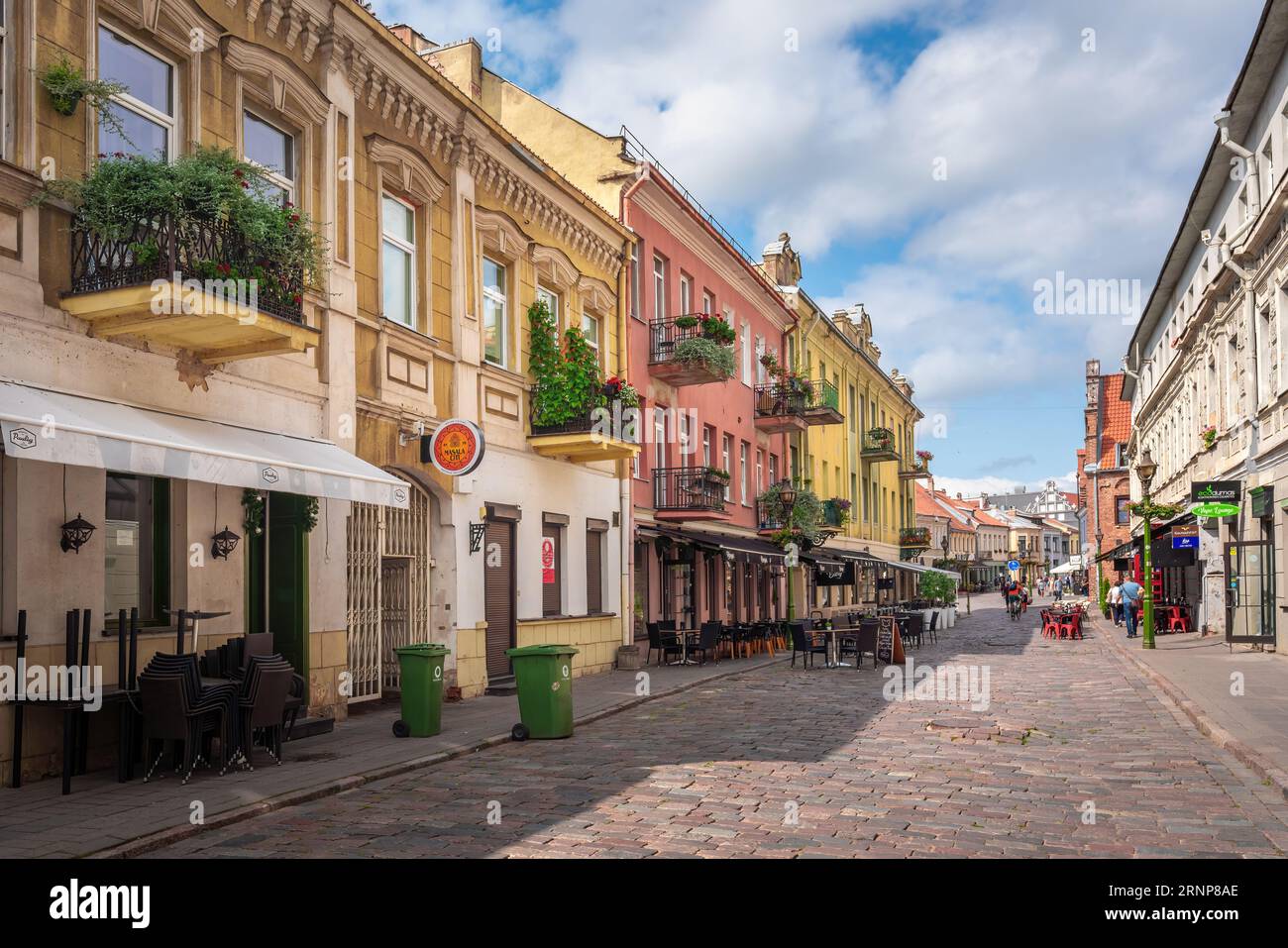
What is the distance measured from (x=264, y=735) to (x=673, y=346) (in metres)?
15.7

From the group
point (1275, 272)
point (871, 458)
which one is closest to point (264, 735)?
point (1275, 272)

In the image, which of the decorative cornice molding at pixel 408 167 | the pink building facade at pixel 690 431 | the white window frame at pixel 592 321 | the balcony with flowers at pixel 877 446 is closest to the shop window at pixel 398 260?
the decorative cornice molding at pixel 408 167

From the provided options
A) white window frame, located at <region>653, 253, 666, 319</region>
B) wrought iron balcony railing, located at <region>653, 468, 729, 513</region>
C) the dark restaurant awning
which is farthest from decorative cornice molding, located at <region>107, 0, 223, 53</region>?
wrought iron balcony railing, located at <region>653, 468, 729, 513</region>

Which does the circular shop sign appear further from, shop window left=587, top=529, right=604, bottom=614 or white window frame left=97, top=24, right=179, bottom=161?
shop window left=587, top=529, right=604, bottom=614

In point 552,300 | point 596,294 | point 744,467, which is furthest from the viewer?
point 744,467

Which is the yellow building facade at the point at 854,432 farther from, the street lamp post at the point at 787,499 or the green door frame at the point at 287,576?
the green door frame at the point at 287,576

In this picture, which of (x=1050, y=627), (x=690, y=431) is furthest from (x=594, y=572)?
(x=1050, y=627)

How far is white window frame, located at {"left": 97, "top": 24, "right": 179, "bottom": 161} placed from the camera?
1015cm

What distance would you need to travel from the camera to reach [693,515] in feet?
80.7

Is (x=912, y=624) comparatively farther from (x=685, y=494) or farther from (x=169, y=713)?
(x=169, y=713)

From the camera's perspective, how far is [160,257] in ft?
30.3

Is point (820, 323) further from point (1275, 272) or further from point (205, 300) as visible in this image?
point (205, 300)

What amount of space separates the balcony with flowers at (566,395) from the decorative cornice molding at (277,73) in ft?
19.7

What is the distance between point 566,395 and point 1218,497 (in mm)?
13969
